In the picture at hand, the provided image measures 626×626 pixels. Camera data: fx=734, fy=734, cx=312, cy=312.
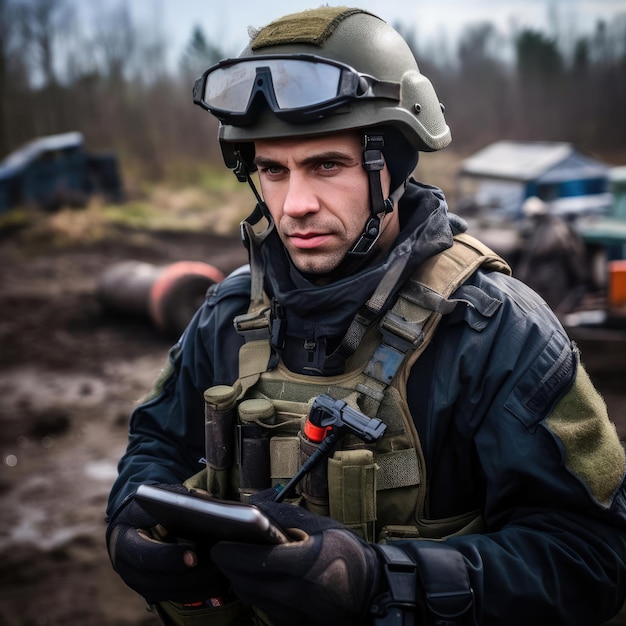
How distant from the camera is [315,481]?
6.67 ft

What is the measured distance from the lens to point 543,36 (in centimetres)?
2489

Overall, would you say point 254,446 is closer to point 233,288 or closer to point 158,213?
point 233,288

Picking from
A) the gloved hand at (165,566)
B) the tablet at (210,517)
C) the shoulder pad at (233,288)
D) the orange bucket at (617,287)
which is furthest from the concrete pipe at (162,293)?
the tablet at (210,517)

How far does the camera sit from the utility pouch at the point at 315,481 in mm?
2021

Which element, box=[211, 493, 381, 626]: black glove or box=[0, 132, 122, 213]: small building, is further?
box=[0, 132, 122, 213]: small building

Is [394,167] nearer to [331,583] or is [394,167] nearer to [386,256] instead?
[386,256]

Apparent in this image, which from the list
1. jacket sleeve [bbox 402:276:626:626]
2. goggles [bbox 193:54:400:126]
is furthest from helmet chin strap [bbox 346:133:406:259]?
jacket sleeve [bbox 402:276:626:626]

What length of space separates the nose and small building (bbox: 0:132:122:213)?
15924mm

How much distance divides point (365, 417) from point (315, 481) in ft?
0.79

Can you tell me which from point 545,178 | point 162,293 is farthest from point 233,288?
point 545,178

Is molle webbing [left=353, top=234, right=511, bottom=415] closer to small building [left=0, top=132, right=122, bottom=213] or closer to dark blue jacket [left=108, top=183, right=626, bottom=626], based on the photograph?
dark blue jacket [left=108, top=183, right=626, bottom=626]

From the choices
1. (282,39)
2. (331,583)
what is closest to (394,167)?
(282,39)

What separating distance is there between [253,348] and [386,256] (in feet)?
1.67

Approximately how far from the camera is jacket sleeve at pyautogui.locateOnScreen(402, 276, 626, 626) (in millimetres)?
1844
